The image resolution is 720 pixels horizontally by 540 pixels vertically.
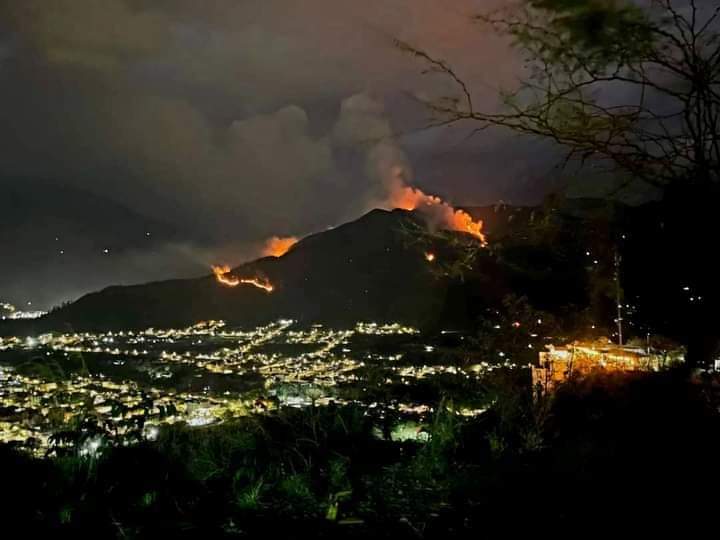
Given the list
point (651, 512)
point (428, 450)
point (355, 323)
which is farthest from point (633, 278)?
point (355, 323)

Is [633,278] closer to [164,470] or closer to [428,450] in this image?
[428,450]

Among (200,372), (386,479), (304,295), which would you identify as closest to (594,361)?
(386,479)

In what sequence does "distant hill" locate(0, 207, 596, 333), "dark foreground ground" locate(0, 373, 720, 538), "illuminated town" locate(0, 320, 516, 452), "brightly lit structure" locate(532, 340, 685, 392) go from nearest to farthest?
1. "dark foreground ground" locate(0, 373, 720, 538)
2. "illuminated town" locate(0, 320, 516, 452)
3. "brightly lit structure" locate(532, 340, 685, 392)
4. "distant hill" locate(0, 207, 596, 333)

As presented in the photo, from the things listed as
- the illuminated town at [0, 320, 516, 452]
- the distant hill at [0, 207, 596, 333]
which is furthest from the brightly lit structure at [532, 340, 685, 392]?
the distant hill at [0, 207, 596, 333]

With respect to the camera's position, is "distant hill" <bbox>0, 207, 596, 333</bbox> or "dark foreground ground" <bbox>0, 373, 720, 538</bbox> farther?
"distant hill" <bbox>0, 207, 596, 333</bbox>

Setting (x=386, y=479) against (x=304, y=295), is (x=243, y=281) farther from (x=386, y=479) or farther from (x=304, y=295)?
(x=386, y=479)

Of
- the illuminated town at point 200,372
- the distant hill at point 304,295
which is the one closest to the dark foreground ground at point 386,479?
the illuminated town at point 200,372

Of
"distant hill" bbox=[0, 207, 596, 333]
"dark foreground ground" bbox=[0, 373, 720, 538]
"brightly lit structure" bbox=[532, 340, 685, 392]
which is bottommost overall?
"dark foreground ground" bbox=[0, 373, 720, 538]

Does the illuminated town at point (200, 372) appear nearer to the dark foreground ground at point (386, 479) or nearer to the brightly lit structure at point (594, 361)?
the dark foreground ground at point (386, 479)

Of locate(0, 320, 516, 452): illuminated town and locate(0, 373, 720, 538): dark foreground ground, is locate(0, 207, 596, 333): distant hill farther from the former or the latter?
locate(0, 373, 720, 538): dark foreground ground
